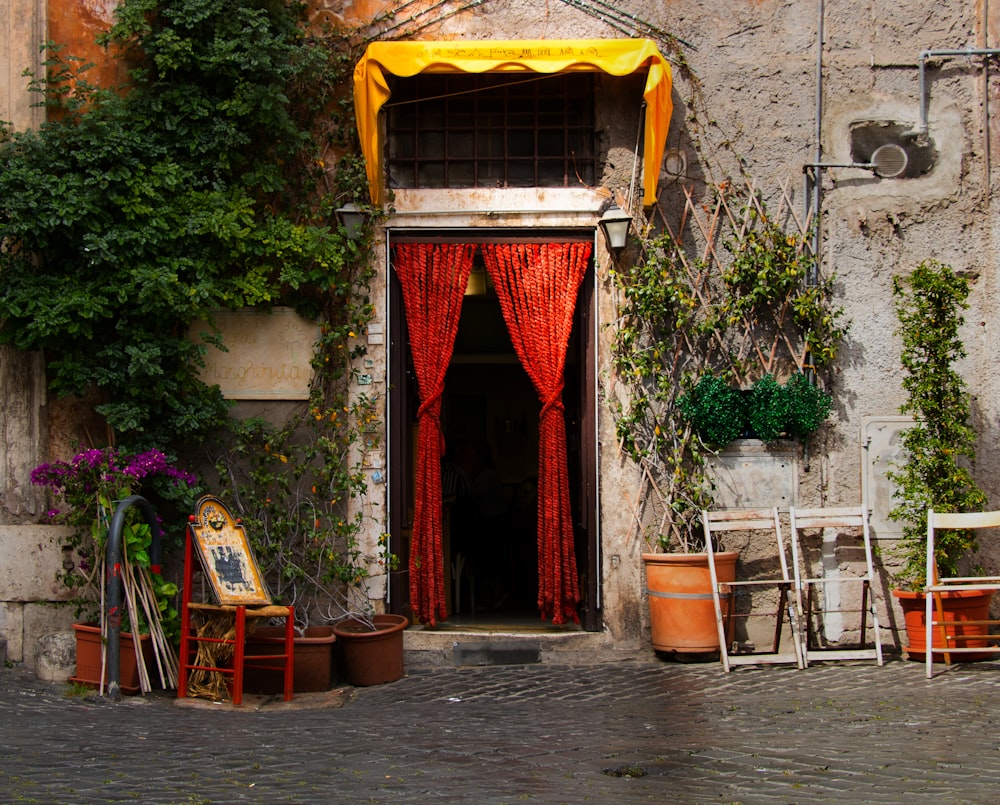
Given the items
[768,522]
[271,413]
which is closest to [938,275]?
[768,522]

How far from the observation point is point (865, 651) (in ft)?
23.6

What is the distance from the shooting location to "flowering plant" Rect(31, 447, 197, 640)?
22.0ft

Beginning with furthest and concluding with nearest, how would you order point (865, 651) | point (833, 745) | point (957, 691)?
1. point (865, 651)
2. point (957, 691)
3. point (833, 745)

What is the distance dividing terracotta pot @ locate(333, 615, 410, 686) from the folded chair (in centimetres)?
45

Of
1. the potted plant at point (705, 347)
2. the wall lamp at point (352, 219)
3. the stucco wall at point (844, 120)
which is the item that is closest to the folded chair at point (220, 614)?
the stucco wall at point (844, 120)

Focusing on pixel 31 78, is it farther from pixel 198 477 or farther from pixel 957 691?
pixel 957 691

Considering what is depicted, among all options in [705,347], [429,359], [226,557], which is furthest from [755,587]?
[226,557]

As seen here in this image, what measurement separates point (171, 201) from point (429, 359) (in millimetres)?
2014

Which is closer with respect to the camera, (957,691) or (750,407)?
(957,691)

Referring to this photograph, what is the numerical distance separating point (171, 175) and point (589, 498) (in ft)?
11.6

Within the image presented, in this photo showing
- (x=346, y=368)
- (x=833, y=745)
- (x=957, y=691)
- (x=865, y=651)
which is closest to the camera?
(x=833, y=745)

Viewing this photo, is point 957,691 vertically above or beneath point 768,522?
beneath

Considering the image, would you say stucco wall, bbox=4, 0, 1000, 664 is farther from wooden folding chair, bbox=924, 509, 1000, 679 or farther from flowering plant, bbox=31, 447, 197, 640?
flowering plant, bbox=31, 447, 197, 640

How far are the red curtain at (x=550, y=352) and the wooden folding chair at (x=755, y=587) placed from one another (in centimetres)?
104
